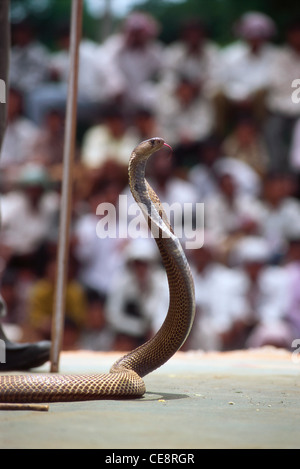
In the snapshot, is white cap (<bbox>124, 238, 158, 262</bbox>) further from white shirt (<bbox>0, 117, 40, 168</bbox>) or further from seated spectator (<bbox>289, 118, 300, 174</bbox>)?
white shirt (<bbox>0, 117, 40, 168</bbox>)

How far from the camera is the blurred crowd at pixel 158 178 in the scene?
6.93 m

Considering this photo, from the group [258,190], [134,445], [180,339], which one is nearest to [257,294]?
Answer: [258,190]

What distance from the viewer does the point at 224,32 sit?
10156mm

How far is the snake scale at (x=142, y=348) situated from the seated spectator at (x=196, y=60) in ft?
19.6

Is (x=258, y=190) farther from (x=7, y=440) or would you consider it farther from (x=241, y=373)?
(x=7, y=440)

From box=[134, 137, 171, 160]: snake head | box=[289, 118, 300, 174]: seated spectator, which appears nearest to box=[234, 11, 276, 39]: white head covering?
box=[289, 118, 300, 174]: seated spectator

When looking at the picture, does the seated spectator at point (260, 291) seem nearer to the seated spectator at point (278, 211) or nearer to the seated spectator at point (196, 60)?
the seated spectator at point (278, 211)

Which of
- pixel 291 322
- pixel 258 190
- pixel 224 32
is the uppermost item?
pixel 224 32

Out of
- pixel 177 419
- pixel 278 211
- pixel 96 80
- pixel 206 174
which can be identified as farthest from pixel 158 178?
pixel 177 419

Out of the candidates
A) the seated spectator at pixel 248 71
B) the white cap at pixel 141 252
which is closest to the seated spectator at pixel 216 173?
the seated spectator at pixel 248 71

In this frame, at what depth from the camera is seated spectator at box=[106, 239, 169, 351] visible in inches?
267

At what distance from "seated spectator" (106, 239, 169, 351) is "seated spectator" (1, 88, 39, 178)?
2.22 metres

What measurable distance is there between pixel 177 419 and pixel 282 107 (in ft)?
21.4
